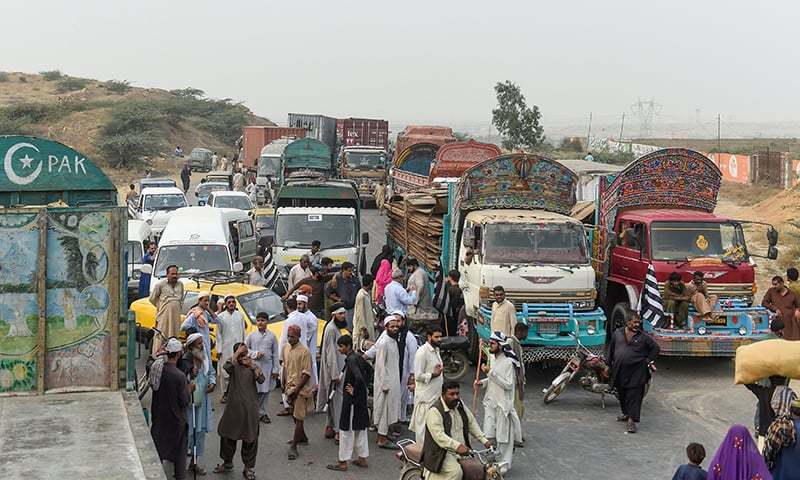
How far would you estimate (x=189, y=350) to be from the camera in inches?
390

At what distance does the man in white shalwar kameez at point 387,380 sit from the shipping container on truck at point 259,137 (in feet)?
125

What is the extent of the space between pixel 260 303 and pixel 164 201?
14.1 m

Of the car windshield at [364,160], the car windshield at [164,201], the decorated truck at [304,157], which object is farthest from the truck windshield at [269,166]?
the car windshield at [164,201]

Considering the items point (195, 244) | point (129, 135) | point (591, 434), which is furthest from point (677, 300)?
point (129, 135)

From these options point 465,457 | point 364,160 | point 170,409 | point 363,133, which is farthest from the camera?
point 363,133

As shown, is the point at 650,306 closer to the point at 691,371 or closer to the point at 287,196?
the point at 691,371

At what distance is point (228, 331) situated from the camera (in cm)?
1277

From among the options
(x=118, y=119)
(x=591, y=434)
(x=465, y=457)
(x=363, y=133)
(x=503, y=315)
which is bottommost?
(x=591, y=434)

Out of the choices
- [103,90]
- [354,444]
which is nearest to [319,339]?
[354,444]

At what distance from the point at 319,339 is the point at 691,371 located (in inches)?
228

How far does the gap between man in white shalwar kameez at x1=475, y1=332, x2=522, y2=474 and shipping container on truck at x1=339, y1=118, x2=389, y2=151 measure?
3786 centimetres

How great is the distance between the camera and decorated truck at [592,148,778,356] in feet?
48.6

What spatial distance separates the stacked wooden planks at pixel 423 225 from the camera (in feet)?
58.6

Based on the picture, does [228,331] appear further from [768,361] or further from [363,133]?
[363,133]
